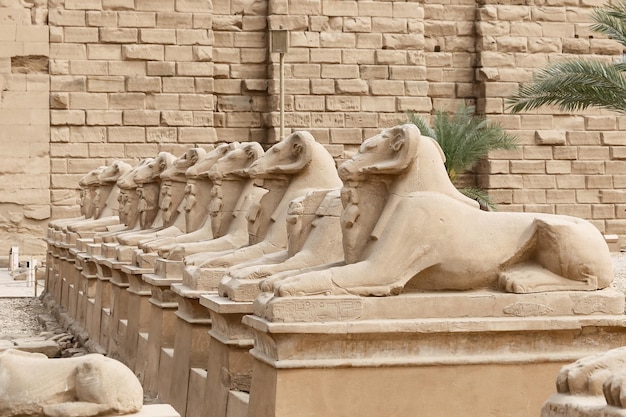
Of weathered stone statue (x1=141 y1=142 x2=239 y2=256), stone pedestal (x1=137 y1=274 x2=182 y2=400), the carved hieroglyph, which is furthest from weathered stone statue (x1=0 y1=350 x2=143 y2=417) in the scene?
weathered stone statue (x1=141 y1=142 x2=239 y2=256)

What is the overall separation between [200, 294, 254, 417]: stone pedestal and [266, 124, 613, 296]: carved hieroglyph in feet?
2.98

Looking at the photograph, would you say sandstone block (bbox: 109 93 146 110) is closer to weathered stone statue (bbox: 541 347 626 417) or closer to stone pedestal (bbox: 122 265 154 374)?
stone pedestal (bbox: 122 265 154 374)

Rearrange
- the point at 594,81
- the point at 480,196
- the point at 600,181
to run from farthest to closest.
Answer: the point at 600,181, the point at 480,196, the point at 594,81

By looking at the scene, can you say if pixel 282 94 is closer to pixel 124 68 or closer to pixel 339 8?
pixel 339 8

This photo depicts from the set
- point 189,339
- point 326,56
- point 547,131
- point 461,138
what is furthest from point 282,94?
point 189,339

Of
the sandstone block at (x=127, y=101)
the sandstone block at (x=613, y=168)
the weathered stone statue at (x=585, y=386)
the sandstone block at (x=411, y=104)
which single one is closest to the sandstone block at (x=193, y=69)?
the sandstone block at (x=127, y=101)

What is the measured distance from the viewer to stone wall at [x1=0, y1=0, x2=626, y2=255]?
67.4 ft

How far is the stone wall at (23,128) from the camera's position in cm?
2039

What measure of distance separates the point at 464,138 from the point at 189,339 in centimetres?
1271

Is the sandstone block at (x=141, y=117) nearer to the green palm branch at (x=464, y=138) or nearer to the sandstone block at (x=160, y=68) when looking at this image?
the sandstone block at (x=160, y=68)

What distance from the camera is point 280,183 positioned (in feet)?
26.3

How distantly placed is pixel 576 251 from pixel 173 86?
15087 mm

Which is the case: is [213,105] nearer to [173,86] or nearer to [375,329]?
[173,86]

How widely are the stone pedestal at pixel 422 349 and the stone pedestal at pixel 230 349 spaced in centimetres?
69
